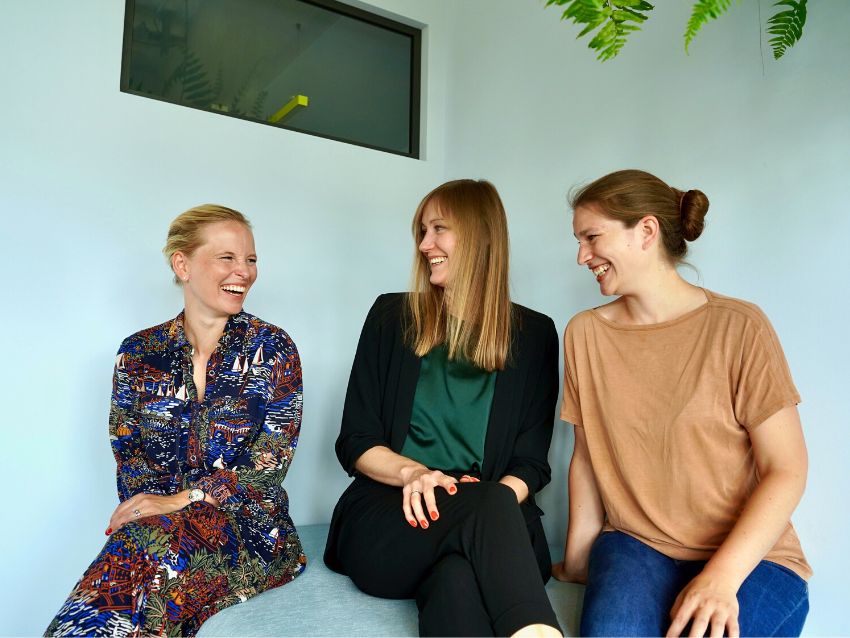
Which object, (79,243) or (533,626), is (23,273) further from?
(533,626)

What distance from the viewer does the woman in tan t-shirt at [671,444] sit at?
4.18 feet

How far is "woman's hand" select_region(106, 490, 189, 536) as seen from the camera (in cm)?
149

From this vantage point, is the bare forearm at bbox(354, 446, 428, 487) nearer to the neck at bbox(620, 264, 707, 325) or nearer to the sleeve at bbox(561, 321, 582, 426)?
the sleeve at bbox(561, 321, 582, 426)

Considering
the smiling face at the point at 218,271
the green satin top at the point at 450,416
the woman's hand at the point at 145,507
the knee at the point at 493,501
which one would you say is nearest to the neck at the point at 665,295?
the green satin top at the point at 450,416

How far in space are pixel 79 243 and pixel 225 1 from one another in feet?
3.72

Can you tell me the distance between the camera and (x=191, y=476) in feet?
5.59

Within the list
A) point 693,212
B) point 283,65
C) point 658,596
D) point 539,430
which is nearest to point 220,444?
point 539,430

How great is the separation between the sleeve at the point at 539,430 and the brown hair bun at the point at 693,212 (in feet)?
1.58

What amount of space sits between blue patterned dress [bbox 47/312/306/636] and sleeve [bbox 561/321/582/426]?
73 centimetres

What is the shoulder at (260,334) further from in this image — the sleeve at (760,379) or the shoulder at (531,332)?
the sleeve at (760,379)

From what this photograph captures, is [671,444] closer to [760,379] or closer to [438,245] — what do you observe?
[760,379]

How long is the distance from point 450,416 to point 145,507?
78cm

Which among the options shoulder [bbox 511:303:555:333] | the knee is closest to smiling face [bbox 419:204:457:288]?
shoulder [bbox 511:303:555:333]

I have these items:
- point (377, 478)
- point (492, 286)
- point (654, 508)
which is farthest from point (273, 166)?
point (654, 508)
